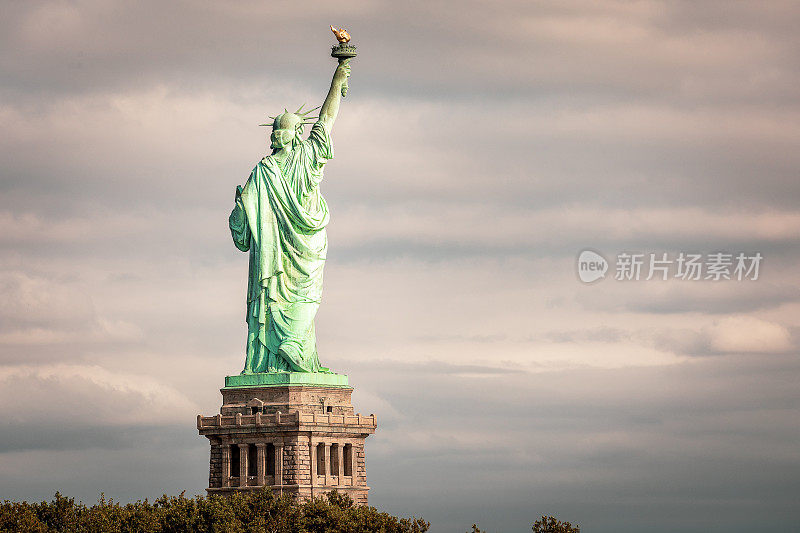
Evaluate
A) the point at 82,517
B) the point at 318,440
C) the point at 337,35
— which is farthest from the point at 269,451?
the point at 337,35

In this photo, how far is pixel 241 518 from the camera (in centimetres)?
10000

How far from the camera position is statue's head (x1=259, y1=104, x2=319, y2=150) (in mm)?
107375

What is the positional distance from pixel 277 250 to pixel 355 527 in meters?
16.3

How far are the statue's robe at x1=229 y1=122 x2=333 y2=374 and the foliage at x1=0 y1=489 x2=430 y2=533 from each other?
809 cm

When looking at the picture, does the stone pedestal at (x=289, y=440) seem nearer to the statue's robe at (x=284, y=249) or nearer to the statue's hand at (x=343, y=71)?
the statue's robe at (x=284, y=249)

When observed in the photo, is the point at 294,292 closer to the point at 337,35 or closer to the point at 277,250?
the point at 277,250

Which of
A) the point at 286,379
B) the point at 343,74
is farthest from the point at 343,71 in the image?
the point at 286,379

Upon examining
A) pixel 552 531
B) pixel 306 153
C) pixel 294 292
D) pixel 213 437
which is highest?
pixel 306 153

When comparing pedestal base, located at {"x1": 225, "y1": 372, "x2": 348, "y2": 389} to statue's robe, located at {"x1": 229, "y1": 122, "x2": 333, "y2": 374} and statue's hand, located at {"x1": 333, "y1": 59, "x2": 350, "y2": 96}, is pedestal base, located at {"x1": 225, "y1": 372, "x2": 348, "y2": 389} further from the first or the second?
statue's hand, located at {"x1": 333, "y1": 59, "x2": 350, "y2": 96}

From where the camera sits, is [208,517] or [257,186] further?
[257,186]

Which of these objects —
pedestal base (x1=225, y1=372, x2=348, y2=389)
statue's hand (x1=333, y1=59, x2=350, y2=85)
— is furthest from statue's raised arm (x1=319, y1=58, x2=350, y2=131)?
pedestal base (x1=225, y1=372, x2=348, y2=389)

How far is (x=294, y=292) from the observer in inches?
4200

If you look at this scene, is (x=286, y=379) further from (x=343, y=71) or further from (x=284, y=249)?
(x=343, y=71)

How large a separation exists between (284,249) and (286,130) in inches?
255
